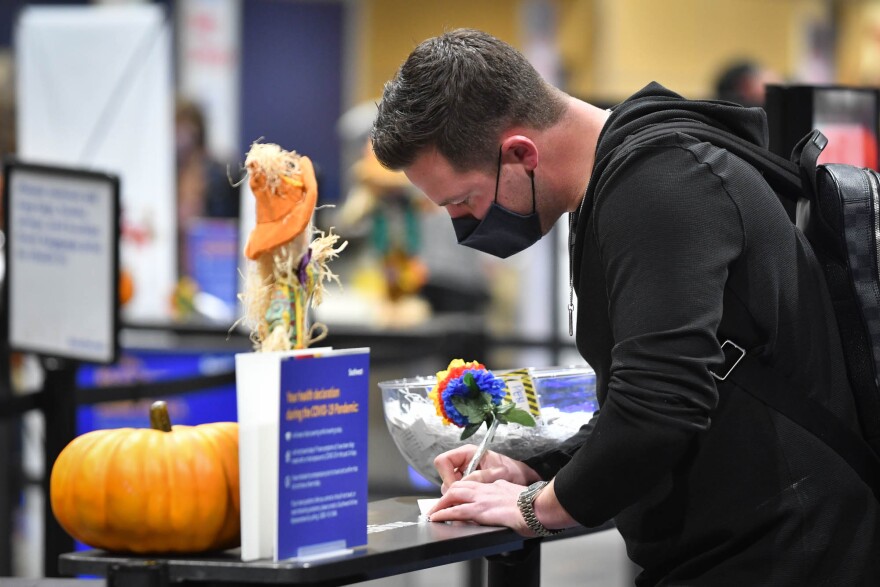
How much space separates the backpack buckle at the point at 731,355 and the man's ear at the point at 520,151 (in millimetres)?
379

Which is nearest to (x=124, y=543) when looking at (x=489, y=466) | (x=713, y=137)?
(x=489, y=466)

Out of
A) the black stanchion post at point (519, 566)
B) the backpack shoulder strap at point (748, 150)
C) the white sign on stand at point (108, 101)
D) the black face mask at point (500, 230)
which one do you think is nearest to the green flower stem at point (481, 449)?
the black stanchion post at point (519, 566)

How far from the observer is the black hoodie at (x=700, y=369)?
1.62m

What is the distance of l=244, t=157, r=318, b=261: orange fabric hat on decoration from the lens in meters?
1.69

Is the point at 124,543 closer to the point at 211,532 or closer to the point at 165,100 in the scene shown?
the point at 211,532

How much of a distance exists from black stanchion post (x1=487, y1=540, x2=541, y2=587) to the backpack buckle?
0.44m

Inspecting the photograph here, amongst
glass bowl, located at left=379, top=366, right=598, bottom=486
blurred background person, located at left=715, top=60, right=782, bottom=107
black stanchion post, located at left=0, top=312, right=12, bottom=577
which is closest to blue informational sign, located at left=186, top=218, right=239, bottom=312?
black stanchion post, located at left=0, top=312, right=12, bottom=577

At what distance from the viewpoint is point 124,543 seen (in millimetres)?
1605

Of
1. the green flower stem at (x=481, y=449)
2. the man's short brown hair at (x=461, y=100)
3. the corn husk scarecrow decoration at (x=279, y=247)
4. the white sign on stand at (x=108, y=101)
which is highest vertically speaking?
the white sign on stand at (x=108, y=101)

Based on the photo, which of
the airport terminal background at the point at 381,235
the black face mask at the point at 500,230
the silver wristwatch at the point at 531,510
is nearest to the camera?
the silver wristwatch at the point at 531,510

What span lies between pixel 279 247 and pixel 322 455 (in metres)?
0.30

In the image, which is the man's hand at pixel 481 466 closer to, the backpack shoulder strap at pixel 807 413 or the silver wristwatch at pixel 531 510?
the silver wristwatch at pixel 531 510

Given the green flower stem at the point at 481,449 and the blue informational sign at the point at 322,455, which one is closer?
the blue informational sign at the point at 322,455

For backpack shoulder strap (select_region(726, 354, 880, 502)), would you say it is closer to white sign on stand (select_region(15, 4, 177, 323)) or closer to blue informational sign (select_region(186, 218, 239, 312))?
white sign on stand (select_region(15, 4, 177, 323))
